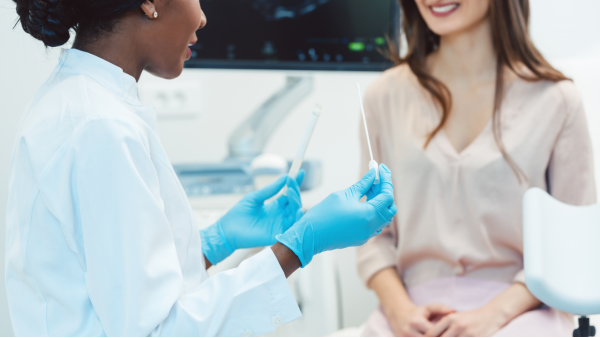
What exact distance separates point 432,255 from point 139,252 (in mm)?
661

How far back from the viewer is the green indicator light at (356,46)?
112 cm

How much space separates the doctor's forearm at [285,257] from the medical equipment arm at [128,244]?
0.25 feet

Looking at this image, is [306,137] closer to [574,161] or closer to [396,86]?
[396,86]

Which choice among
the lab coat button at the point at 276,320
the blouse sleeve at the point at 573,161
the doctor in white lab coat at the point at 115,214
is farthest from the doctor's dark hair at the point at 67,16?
the blouse sleeve at the point at 573,161

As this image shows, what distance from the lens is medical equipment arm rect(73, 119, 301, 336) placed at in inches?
18.2

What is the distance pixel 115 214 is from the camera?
0.46m

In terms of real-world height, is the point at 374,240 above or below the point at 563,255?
below

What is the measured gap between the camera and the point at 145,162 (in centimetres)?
49

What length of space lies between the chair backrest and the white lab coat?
300 mm

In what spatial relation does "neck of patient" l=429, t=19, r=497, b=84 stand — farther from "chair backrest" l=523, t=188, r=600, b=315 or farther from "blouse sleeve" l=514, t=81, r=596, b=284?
"chair backrest" l=523, t=188, r=600, b=315

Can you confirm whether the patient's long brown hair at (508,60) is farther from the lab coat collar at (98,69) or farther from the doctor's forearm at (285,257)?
the lab coat collar at (98,69)

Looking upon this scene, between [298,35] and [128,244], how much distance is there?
77 cm

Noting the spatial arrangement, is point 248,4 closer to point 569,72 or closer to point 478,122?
point 478,122

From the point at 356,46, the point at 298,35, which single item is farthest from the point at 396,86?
the point at 298,35
